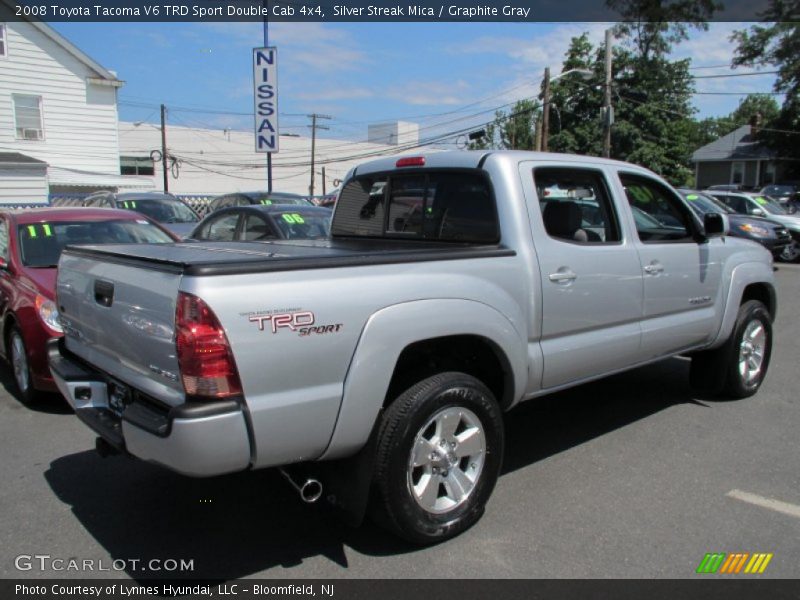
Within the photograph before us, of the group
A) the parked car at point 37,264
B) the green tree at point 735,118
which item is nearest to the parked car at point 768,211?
the parked car at point 37,264

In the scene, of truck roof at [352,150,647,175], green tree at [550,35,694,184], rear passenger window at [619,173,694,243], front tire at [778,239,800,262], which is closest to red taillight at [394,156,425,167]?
truck roof at [352,150,647,175]

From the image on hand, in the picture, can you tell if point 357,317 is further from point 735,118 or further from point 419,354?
point 735,118

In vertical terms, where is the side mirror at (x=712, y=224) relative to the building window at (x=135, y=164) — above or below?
below

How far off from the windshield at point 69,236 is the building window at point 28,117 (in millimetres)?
19153

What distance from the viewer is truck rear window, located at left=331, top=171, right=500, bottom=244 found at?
13.1ft

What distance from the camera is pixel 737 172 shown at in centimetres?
4756

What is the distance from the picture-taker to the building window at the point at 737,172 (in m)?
47.0

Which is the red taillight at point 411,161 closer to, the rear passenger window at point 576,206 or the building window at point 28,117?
the rear passenger window at point 576,206

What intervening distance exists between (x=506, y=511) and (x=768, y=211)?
16.5 meters

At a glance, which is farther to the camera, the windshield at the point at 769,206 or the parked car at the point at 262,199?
the windshield at the point at 769,206

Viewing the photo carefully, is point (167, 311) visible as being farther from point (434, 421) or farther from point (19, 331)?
point (19, 331)

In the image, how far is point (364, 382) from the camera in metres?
2.94

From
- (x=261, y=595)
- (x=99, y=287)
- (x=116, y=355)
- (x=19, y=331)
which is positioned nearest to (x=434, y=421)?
(x=261, y=595)

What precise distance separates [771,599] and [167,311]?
2.90 meters
